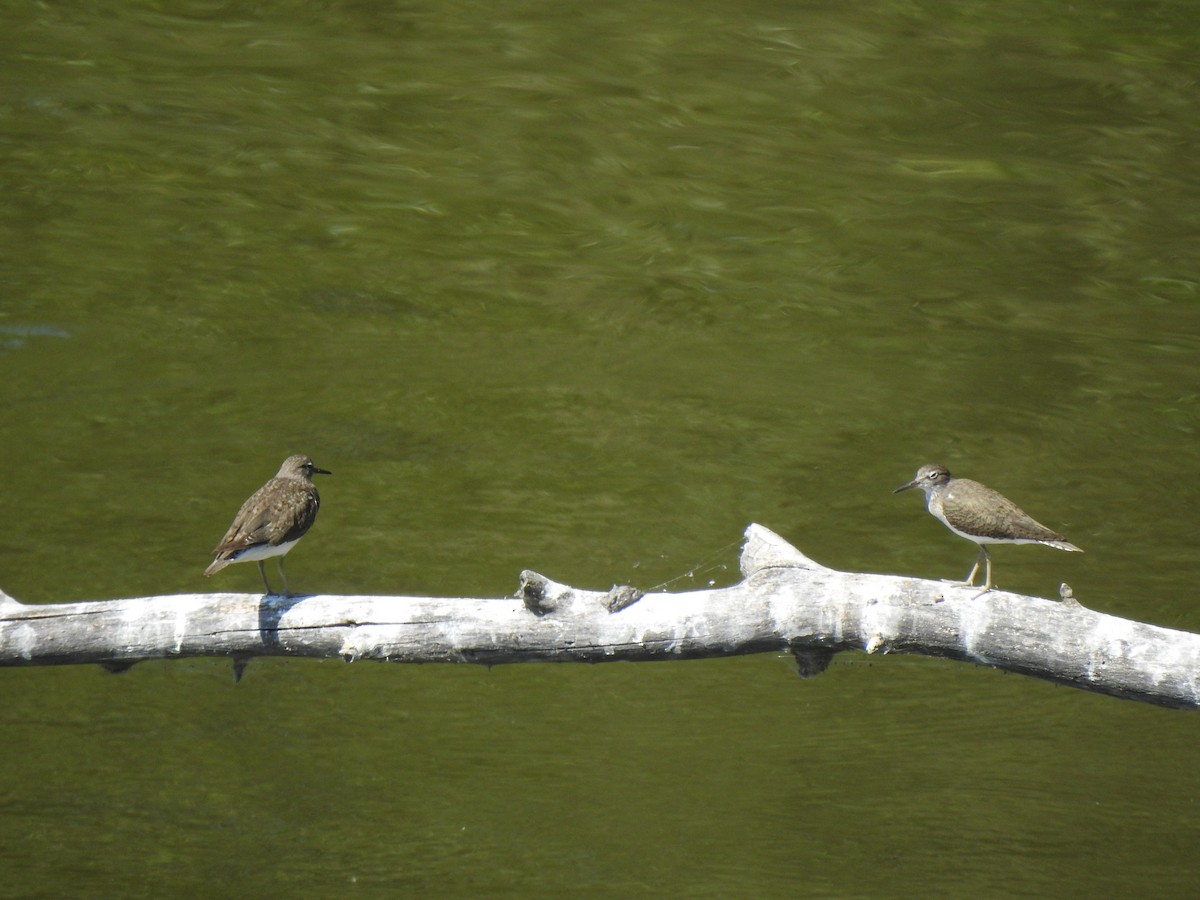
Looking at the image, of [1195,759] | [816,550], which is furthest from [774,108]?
[1195,759]

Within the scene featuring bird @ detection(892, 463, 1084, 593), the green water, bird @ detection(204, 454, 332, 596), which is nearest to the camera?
bird @ detection(204, 454, 332, 596)

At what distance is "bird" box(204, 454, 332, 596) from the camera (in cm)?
509

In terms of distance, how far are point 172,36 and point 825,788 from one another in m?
7.54

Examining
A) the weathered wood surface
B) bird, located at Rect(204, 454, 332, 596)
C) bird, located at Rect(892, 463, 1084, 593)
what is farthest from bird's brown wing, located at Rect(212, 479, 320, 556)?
bird, located at Rect(892, 463, 1084, 593)

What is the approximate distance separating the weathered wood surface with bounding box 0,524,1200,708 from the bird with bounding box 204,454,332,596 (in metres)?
0.40

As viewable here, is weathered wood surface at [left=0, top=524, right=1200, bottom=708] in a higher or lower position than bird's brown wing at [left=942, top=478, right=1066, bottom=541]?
higher

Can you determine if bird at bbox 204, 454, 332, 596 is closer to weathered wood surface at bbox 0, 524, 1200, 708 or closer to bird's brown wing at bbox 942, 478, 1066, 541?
weathered wood surface at bbox 0, 524, 1200, 708

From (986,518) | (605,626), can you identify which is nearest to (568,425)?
(986,518)

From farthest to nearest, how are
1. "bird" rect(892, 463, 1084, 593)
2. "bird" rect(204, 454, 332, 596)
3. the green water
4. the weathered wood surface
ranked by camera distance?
the green water
"bird" rect(892, 463, 1084, 593)
"bird" rect(204, 454, 332, 596)
the weathered wood surface

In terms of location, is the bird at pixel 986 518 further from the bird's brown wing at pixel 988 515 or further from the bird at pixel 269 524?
the bird at pixel 269 524

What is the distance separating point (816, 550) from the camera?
11203 mm

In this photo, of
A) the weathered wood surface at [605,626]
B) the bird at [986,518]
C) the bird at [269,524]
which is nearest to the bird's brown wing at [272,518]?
the bird at [269,524]

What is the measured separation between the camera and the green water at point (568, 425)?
27.0ft

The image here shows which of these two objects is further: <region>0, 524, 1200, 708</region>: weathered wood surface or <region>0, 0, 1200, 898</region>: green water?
<region>0, 0, 1200, 898</region>: green water
